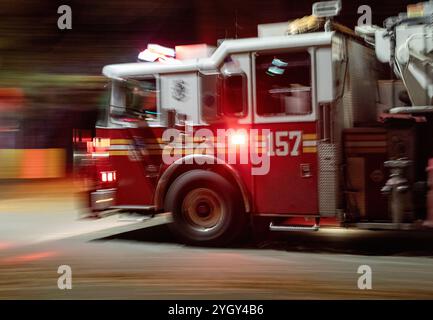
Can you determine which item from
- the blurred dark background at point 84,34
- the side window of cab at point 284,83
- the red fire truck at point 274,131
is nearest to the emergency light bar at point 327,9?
the red fire truck at point 274,131

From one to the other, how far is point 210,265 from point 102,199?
6.30 feet

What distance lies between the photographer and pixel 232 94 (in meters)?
7.43

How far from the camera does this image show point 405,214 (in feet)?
22.0

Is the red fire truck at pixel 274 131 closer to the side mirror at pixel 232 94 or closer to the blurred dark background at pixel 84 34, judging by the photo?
the side mirror at pixel 232 94

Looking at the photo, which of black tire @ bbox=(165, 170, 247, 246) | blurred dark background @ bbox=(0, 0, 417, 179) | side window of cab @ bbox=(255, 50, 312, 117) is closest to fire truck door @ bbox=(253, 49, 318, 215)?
side window of cab @ bbox=(255, 50, 312, 117)

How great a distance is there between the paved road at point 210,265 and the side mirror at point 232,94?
5.83 feet

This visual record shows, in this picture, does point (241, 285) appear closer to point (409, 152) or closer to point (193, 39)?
point (409, 152)

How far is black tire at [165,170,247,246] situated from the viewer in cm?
751

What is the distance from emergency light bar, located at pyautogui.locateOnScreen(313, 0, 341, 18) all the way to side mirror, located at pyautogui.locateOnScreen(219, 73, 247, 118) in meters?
1.19

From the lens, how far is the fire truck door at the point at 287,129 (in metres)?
7.05

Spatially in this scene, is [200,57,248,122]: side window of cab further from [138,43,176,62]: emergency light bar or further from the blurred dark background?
the blurred dark background

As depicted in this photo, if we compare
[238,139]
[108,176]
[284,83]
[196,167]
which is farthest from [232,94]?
[108,176]
